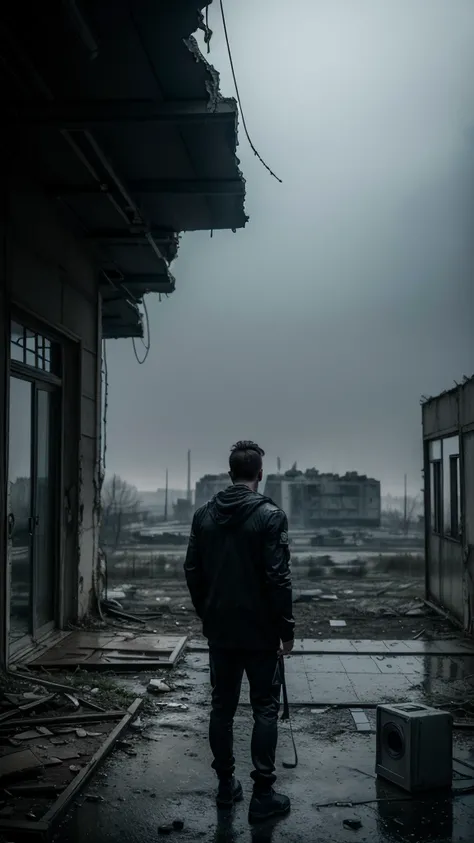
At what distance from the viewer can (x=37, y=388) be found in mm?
8547

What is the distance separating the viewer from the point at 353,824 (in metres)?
3.97

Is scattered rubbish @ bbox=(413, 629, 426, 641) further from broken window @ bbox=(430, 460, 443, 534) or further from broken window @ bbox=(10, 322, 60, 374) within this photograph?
broken window @ bbox=(10, 322, 60, 374)

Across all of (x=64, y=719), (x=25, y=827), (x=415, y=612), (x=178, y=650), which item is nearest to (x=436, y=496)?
(x=415, y=612)

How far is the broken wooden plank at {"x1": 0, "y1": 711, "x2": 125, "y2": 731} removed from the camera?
17.7 feet

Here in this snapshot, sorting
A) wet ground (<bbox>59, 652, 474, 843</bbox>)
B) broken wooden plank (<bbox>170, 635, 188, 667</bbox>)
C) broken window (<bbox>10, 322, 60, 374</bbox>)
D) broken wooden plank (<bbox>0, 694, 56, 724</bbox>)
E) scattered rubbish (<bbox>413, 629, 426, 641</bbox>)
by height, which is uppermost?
broken window (<bbox>10, 322, 60, 374</bbox>)

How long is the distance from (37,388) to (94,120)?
3309 millimetres

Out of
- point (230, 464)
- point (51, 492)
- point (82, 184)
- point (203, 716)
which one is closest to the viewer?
point (230, 464)

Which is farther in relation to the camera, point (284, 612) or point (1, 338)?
point (1, 338)

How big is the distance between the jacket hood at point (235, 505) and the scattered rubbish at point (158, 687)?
10.2 ft

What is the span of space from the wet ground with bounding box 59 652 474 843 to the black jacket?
3.15 ft

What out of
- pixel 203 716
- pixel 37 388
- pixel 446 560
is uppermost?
pixel 37 388

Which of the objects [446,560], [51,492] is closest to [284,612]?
[51,492]

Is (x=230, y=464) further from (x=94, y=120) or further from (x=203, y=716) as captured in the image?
(x=94, y=120)

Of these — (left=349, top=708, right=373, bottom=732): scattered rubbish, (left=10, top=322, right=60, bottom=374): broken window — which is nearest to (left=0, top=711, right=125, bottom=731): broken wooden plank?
(left=349, top=708, right=373, bottom=732): scattered rubbish
